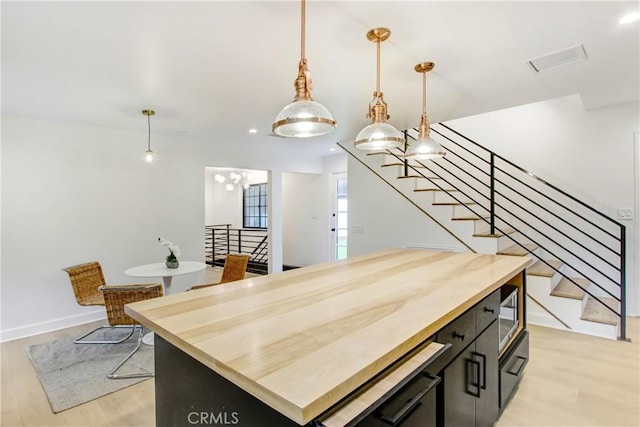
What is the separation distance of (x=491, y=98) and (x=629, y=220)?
229 centimetres

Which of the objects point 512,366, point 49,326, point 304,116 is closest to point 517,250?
point 512,366

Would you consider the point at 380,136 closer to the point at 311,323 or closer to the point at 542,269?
the point at 311,323

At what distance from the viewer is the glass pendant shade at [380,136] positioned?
6.84 feet

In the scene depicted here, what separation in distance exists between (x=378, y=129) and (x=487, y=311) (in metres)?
1.22

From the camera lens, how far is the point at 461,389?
1.42m

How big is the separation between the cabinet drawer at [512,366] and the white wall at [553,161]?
74.1 inches

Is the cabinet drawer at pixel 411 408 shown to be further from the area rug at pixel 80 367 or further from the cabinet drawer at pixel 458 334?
the area rug at pixel 80 367

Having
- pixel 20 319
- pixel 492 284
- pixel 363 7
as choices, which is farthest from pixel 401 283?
pixel 20 319

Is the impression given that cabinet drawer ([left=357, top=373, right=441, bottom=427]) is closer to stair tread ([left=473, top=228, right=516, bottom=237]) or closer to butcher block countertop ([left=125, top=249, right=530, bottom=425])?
butcher block countertop ([left=125, top=249, right=530, bottom=425])

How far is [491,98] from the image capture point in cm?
335

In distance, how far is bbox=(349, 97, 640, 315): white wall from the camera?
3.85 m

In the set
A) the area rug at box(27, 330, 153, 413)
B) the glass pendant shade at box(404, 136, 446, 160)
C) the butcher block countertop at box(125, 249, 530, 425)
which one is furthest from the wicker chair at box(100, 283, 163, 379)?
the glass pendant shade at box(404, 136, 446, 160)

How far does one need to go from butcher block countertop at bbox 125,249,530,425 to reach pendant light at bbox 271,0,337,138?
80cm

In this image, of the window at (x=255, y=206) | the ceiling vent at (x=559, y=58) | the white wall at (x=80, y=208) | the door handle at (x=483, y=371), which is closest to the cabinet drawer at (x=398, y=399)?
the door handle at (x=483, y=371)
